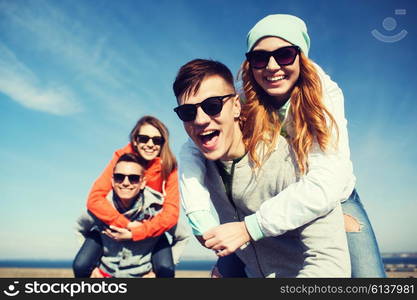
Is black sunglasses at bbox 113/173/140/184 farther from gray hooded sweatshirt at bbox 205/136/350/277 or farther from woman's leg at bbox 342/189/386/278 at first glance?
woman's leg at bbox 342/189/386/278

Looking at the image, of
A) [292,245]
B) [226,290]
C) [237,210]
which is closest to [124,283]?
[226,290]

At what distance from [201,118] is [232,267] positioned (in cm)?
181

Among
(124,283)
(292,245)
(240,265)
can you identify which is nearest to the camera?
(292,245)

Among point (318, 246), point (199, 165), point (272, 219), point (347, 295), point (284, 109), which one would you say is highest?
point (284, 109)

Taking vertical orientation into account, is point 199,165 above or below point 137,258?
above

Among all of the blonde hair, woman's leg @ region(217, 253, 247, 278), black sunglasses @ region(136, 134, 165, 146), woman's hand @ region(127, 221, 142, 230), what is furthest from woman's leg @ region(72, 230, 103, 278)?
woman's leg @ region(217, 253, 247, 278)

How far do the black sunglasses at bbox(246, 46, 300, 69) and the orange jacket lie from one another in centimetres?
338

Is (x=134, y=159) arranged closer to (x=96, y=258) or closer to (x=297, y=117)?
(x=96, y=258)

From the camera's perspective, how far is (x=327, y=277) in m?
2.49

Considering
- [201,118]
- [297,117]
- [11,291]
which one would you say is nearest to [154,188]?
[11,291]

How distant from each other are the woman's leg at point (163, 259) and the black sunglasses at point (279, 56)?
408 cm

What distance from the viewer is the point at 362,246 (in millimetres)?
3357

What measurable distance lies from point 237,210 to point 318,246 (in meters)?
0.85

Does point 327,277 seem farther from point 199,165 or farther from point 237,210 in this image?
point 199,165
